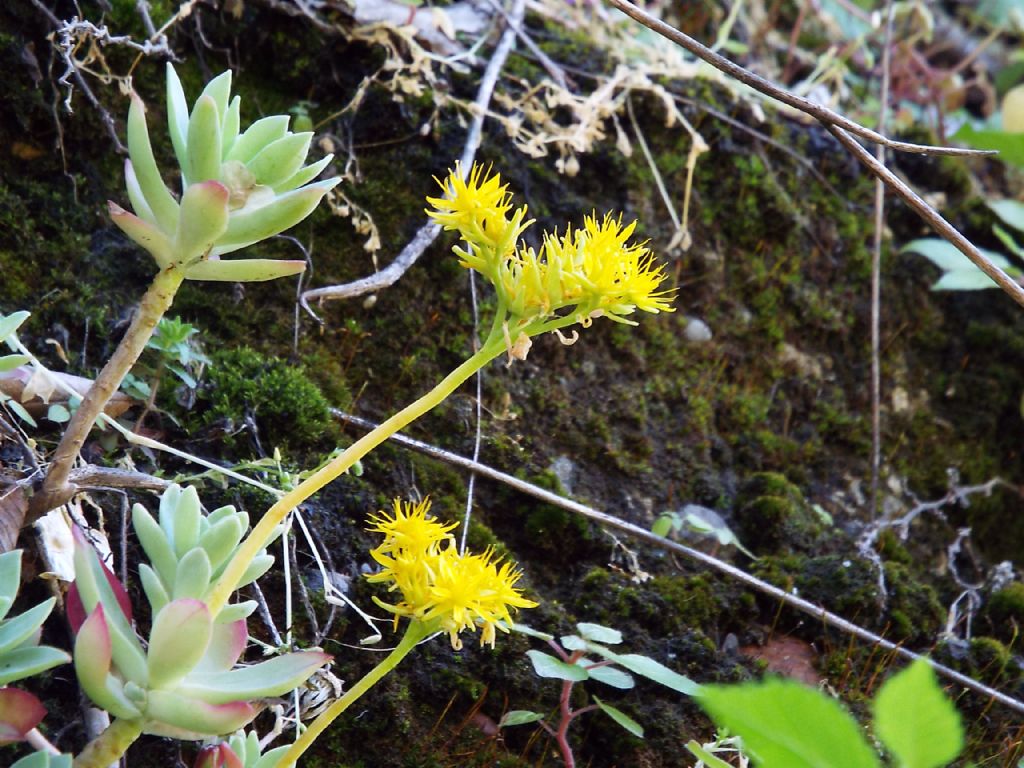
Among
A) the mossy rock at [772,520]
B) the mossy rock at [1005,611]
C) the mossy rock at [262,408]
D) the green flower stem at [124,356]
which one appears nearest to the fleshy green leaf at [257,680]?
the green flower stem at [124,356]

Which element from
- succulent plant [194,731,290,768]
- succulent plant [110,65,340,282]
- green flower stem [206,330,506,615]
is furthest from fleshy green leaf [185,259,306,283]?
succulent plant [194,731,290,768]

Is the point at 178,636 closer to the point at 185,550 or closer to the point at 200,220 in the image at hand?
the point at 185,550

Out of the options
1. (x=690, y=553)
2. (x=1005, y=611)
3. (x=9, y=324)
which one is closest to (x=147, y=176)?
(x=9, y=324)

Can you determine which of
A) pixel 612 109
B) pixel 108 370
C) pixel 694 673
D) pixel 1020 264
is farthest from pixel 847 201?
pixel 108 370

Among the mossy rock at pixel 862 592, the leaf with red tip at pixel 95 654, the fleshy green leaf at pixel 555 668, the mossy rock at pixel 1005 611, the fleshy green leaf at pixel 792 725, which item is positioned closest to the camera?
the fleshy green leaf at pixel 792 725

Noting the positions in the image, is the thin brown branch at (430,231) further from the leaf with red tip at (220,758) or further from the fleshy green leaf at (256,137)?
the leaf with red tip at (220,758)

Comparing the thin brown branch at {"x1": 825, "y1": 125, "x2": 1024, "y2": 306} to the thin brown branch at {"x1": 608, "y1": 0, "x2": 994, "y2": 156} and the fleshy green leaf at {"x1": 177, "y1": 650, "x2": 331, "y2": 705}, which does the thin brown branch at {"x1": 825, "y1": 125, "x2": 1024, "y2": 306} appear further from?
the fleshy green leaf at {"x1": 177, "y1": 650, "x2": 331, "y2": 705}

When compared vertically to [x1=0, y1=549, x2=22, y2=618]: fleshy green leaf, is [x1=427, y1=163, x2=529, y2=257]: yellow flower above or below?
above
